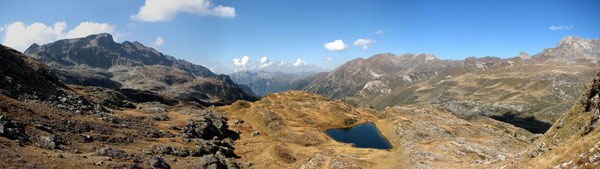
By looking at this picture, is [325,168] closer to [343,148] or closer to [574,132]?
[343,148]

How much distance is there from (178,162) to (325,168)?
3675 centimetres

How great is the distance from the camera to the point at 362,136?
126062 mm

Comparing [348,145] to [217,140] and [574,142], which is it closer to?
[217,140]

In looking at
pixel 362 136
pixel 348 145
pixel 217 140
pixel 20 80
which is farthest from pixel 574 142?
pixel 20 80

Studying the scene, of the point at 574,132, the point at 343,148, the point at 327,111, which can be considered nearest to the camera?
the point at 574,132

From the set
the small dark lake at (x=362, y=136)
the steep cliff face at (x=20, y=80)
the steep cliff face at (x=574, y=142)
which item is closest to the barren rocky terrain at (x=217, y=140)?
the steep cliff face at (x=574, y=142)

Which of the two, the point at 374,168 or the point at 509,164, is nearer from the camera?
the point at 509,164

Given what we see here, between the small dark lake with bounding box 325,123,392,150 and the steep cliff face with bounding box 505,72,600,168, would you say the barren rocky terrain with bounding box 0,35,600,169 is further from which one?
Result: the small dark lake with bounding box 325,123,392,150

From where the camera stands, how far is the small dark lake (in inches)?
4351

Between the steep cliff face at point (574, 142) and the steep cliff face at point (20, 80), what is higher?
the steep cliff face at point (20, 80)

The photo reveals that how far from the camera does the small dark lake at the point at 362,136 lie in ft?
363

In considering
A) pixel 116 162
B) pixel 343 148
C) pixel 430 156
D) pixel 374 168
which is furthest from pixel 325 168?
pixel 116 162

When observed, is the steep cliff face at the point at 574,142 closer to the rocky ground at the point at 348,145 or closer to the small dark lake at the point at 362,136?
the rocky ground at the point at 348,145

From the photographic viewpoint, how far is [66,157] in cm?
3756
